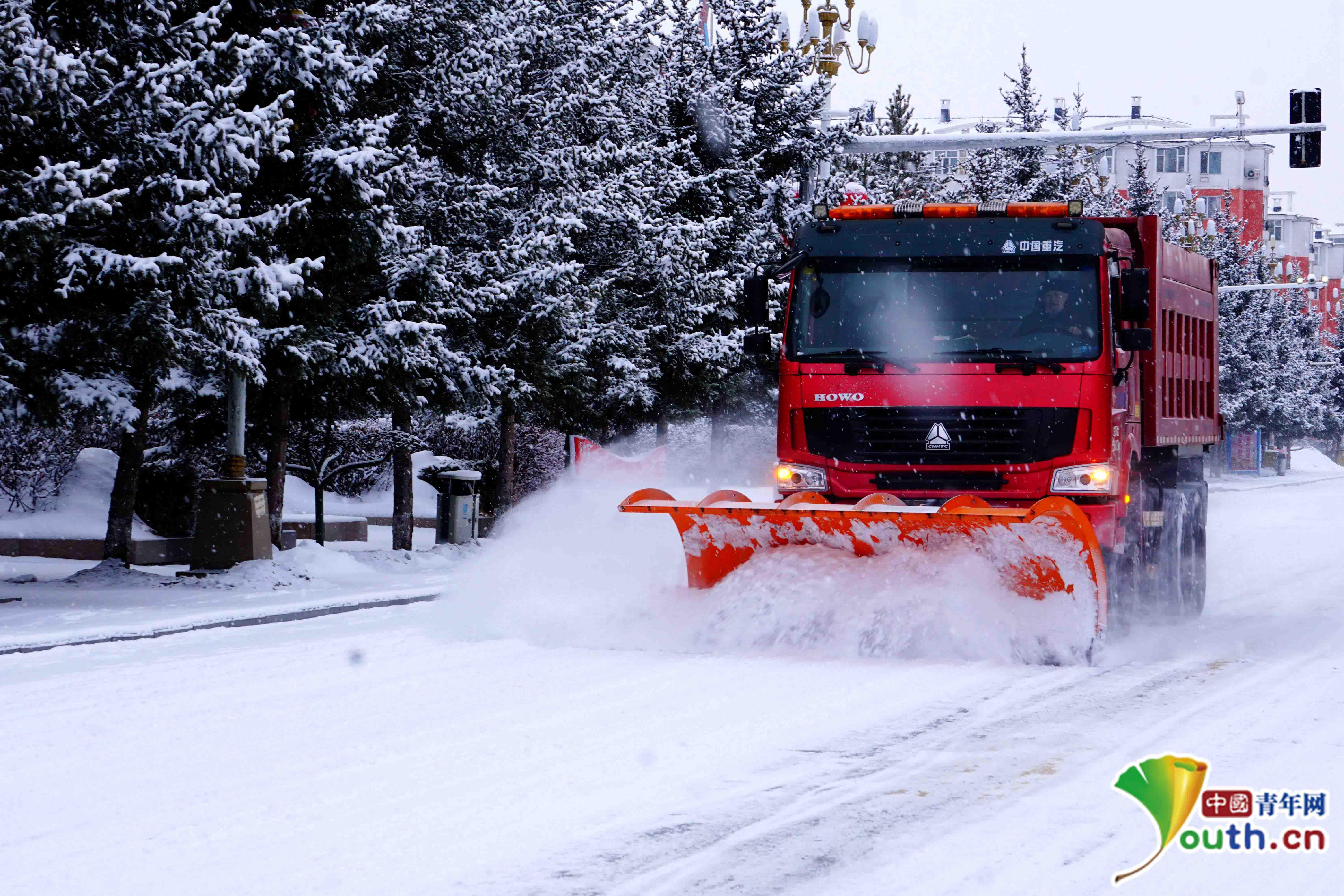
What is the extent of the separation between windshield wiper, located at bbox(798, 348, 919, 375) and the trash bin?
998cm

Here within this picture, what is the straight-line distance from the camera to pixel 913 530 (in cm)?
956

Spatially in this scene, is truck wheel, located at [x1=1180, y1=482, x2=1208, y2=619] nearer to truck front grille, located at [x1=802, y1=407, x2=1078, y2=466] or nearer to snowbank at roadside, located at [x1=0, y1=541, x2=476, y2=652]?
truck front grille, located at [x1=802, y1=407, x2=1078, y2=466]

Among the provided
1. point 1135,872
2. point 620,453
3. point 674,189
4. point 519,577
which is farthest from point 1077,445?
point 620,453

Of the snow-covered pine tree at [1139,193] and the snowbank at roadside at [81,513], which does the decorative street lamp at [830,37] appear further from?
the snow-covered pine tree at [1139,193]

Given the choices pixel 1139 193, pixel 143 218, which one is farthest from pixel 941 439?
pixel 1139 193

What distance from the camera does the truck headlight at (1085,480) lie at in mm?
10023

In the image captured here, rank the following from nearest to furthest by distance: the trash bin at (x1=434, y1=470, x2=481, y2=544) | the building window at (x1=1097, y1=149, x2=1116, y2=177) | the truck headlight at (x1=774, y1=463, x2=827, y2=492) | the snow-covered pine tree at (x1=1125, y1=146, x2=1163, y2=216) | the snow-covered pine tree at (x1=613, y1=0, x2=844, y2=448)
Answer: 1. the truck headlight at (x1=774, y1=463, x2=827, y2=492)
2. the trash bin at (x1=434, y1=470, x2=481, y2=544)
3. the snow-covered pine tree at (x1=613, y1=0, x2=844, y2=448)
4. the snow-covered pine tree at (x1=1125, y1=146, x2=1163, y2=216)
5. the building window at (x1=1097, y1=149, x2=1116, y2=177)

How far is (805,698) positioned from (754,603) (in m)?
1.88

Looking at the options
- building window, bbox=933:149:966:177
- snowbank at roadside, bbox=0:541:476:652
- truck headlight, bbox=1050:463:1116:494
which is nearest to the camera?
truck headlight, bbox=1050:463:1116:494

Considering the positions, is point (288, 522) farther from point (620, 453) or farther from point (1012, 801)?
point (1012, 801)

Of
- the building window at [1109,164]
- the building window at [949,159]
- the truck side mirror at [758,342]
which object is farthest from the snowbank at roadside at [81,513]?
the building window at [1109,164]

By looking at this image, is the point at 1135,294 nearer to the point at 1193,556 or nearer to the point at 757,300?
the point at 757,300

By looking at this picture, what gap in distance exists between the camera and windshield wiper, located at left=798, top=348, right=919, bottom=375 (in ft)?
34.2

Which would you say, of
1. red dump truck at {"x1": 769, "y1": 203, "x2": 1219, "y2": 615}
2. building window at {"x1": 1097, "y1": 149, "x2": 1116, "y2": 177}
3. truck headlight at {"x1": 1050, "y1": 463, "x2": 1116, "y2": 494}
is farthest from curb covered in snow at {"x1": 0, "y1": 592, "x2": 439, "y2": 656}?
building window at {"x1": 1097, "y1": 149, "x2": 1116, "y2": 177}
